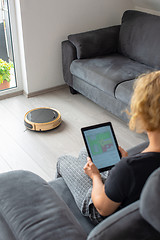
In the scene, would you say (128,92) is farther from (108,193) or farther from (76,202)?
(108,193)

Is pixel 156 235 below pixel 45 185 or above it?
above

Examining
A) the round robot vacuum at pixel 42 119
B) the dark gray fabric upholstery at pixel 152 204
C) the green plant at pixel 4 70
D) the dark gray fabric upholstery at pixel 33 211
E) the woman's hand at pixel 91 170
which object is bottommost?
the round robot vacuum at pixel 42 119

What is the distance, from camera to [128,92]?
→ 110 inches

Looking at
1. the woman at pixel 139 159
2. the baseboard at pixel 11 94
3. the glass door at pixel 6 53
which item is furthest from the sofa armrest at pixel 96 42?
the woman at pixel 139 159

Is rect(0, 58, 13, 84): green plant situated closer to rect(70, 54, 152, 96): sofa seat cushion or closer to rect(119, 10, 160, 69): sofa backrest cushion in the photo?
rect(70, 54, 152, 96): sofa seat cushion

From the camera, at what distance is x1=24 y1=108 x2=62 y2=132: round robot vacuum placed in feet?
9.48

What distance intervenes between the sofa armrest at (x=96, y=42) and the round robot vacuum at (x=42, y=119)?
2.38 ft

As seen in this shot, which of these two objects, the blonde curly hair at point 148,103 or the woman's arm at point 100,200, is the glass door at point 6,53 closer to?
the woman's arm at point 100,200

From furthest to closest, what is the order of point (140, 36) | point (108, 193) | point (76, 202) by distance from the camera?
point (140, 36)
point (76, 202)
point (108, 193)

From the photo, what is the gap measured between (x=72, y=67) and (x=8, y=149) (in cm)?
115

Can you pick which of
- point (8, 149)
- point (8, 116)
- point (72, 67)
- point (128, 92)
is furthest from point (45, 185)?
point (72, 67)

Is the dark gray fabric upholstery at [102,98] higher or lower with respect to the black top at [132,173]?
lower

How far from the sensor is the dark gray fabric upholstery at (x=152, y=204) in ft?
2.83

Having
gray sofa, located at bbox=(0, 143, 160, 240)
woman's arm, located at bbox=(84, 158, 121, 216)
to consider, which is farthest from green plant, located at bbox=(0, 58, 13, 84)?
woman's arm, located at bbox=(84, 158, 121, 216)
